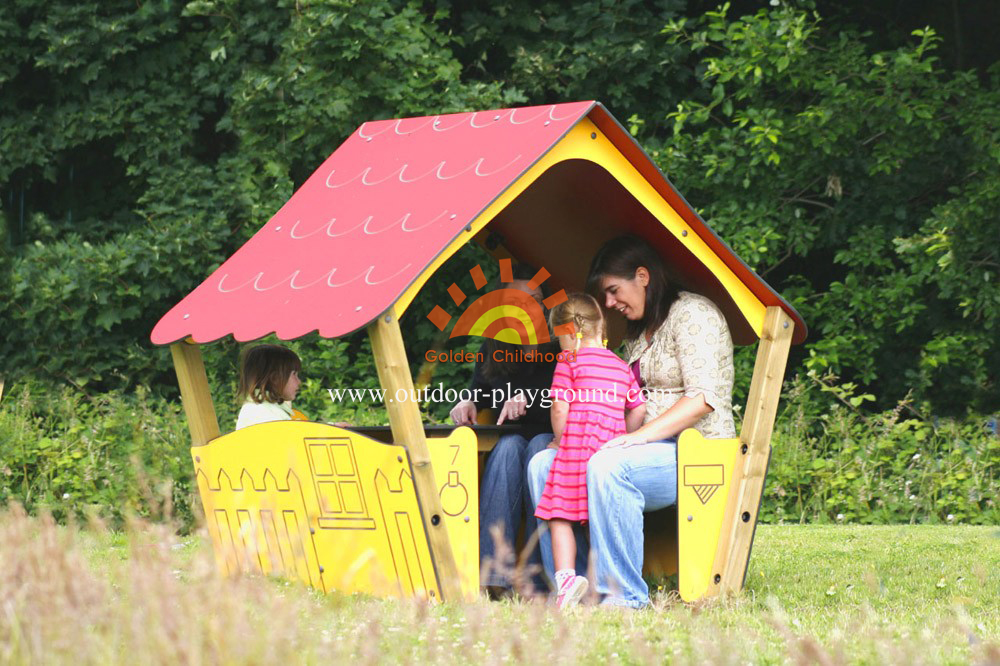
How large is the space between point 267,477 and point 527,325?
1.48m

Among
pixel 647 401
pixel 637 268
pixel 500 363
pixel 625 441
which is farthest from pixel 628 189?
pixel 500 363

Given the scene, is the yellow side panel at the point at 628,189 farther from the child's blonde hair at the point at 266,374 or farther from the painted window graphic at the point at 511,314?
the child's blonde hair at the point at 266,374

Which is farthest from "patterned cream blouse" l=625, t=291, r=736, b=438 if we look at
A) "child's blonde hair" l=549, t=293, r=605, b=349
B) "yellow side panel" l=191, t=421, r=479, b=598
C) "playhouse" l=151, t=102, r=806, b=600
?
"yellow side panel" l=191, t=421, r=479, b=598

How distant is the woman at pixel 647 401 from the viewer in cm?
493

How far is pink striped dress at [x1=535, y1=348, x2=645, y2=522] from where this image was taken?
5094 mm

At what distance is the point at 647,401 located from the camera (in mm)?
5344

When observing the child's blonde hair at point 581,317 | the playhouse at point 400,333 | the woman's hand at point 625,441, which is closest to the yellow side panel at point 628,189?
the playhouse at point 400,333

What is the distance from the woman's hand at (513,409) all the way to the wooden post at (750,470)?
98cm

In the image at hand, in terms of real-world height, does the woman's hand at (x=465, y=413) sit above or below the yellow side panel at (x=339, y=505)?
above

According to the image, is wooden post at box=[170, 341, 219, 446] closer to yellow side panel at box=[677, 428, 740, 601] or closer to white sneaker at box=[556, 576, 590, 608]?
white sneaker at box=[556, 576, 590, 608]

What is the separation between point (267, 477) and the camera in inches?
205

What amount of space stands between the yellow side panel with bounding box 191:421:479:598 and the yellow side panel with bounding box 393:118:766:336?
0.60 meters

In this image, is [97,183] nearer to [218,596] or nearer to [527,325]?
[527,325]

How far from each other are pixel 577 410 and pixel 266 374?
162 centimetres
